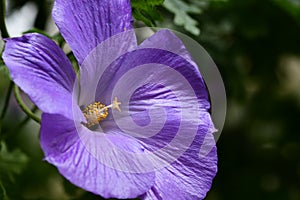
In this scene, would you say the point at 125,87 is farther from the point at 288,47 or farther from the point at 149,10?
the point at 288,47

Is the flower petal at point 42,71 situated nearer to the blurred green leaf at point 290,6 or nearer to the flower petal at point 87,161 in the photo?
the flower petal at point 87,161

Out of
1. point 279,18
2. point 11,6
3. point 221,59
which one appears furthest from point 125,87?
point 279,18

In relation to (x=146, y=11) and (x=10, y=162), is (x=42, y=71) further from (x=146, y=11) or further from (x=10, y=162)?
(x=10, y=162)

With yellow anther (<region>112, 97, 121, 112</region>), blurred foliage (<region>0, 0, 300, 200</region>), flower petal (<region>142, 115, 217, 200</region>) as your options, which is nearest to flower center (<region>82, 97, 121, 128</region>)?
yellow anther (<region>112, 97, 121, 112</region>)

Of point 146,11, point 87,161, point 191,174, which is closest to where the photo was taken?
point 87,161

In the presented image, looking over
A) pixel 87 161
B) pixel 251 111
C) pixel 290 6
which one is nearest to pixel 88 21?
pixel 87 161

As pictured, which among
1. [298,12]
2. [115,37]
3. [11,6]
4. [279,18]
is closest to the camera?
[115,37]
